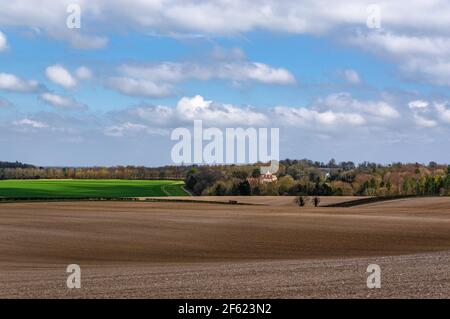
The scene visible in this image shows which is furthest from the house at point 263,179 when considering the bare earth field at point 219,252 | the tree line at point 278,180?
the bare earth field at point 219,252

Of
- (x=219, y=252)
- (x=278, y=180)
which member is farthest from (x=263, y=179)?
(x=219, y=252)

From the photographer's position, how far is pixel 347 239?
141 feet

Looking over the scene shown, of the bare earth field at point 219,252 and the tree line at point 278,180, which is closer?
the bare earth field at point 219,252

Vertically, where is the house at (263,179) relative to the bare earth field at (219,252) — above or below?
above

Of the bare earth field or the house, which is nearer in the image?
the bare earth field

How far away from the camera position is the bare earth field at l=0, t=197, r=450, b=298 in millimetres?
17125

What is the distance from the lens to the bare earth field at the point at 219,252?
674 inches

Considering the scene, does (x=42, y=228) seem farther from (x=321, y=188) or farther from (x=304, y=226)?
(x=321, y=188)

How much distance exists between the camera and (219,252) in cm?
3653

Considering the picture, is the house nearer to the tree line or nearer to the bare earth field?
the tree line

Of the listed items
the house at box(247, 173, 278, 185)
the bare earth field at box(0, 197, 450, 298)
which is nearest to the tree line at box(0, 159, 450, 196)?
the house at box(247, 173, 278, 185)

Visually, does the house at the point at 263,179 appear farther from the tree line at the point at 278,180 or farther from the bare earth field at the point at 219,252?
the bare earth field at the point at 219,252
